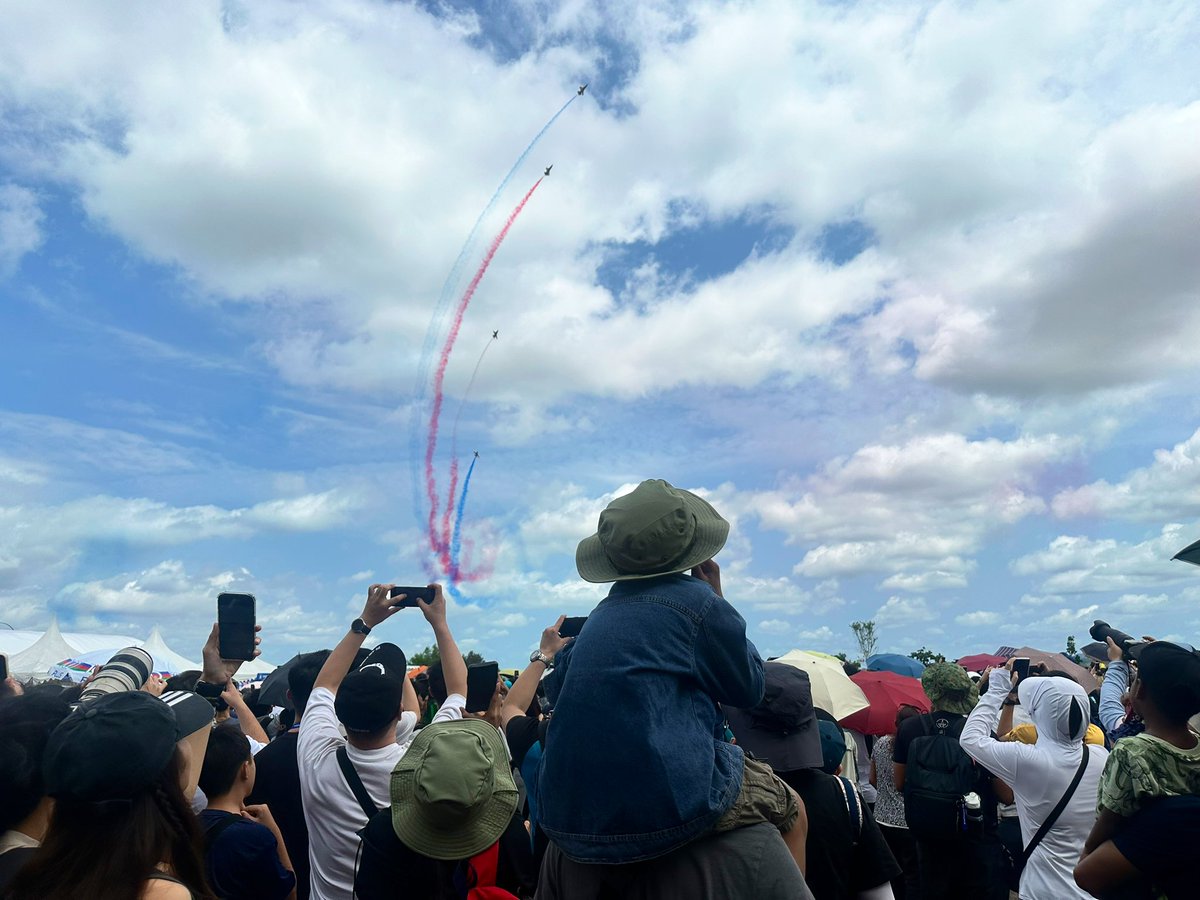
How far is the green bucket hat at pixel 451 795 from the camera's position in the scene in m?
3.32

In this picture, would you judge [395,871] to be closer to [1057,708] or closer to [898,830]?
[1057,708]

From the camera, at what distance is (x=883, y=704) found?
368 inches

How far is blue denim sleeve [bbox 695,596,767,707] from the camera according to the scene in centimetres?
262

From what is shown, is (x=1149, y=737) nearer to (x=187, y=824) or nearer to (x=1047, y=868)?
(x=1047, y=868)

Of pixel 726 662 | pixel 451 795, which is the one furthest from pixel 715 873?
pixel 451 795

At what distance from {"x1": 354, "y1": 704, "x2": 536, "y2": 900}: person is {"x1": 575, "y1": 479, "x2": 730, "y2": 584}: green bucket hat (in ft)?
3.65

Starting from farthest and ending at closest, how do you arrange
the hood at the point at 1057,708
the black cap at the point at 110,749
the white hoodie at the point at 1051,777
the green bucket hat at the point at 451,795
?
the hood at the point at 1057,708 → the white hoodie at the point at 1051,777 → the green bucket hat at the point at 451,795 → the black cap at the point at 110,749

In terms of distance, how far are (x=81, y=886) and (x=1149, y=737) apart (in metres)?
4.20

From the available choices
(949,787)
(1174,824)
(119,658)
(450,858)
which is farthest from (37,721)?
(949,787)

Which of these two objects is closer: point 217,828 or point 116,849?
point 116,849

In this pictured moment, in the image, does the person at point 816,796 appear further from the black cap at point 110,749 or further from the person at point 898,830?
the person at point 898,830

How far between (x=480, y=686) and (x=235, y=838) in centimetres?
134

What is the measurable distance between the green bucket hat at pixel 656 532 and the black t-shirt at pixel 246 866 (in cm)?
221

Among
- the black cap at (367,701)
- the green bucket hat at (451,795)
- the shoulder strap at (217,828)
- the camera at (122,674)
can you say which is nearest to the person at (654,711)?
the green bucket hat at (451,795)
